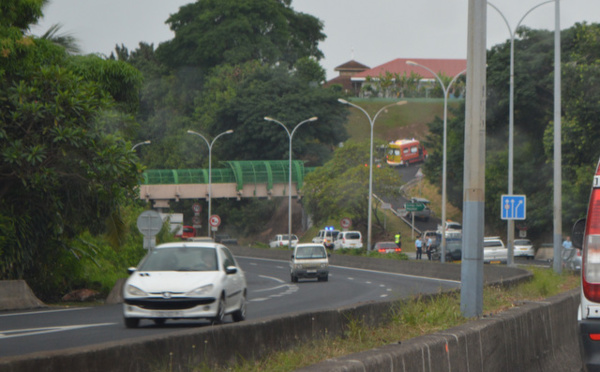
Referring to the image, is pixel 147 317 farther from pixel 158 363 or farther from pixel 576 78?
pixel 576 78

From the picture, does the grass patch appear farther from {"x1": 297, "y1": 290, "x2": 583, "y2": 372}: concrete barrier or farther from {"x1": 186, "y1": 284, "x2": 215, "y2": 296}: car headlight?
{"x1": 186, "y1": 284, "x2": 215, "y2": 296}: car headlight

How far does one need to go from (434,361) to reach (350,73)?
167 metres

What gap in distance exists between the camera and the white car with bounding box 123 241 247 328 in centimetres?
1709

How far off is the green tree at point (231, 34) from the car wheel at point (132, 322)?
88703 mm

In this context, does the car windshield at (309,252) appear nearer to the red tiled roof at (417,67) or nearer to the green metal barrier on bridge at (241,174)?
the green metal barrier on bridge at (241,174)

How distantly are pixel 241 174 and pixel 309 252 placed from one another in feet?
145

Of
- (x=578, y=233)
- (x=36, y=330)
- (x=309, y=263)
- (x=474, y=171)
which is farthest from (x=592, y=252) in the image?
(x=309, y=263)

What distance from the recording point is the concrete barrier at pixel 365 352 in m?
6.29

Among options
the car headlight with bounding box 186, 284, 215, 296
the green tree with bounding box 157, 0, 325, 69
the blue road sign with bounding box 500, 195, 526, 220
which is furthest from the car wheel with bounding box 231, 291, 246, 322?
the green tree with bounding box 157, 0, 325, 69

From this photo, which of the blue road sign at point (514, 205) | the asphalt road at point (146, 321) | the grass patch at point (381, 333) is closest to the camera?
the grass patch at point (381, 333)

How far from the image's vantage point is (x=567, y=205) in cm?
5938

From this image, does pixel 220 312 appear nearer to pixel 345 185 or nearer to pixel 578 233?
pixel 578 233

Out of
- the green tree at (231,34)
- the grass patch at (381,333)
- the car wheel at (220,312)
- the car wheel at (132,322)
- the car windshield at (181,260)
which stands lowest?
the car wheel at (132,322)

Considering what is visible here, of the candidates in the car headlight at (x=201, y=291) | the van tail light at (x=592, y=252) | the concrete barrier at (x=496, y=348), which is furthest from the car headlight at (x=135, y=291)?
the van tail light at (x=592, y=252)
